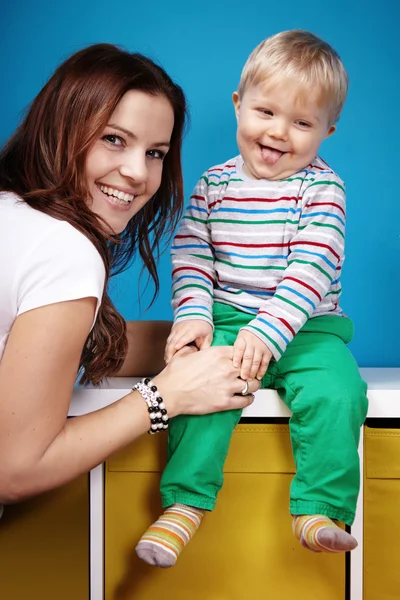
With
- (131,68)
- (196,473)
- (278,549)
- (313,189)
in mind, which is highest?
(131,68)

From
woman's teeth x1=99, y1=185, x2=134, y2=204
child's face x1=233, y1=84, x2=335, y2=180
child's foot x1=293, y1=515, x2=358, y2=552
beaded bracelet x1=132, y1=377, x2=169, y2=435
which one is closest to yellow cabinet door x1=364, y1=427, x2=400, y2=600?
child's foot x1=293, y1=515, x2=358, y2=552

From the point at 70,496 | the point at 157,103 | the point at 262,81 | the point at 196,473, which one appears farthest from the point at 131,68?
the point at 70,496

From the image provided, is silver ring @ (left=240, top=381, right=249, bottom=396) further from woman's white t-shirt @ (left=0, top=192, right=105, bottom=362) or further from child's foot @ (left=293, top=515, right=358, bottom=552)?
woman's white t-shirt @ (left=0, top=192, right=105, bottom=362)

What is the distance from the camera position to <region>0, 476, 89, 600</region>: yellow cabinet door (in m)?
1.69

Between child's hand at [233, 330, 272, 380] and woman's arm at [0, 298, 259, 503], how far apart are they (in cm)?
14

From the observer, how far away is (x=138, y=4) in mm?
2350

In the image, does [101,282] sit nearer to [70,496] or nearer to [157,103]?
[157,103]

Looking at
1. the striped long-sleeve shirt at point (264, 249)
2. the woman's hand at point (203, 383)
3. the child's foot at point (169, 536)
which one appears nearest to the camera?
the child's foot at point (169, 536)

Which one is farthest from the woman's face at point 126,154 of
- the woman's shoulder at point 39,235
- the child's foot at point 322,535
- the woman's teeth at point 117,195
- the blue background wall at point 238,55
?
the blue background wall at point 238,55

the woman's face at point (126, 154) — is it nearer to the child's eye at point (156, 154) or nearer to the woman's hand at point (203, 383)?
the child's eye at point (156, 154)

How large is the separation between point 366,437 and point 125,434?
0.57 m

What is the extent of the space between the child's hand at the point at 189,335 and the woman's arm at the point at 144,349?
11.1 inches

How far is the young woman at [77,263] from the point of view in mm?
1287

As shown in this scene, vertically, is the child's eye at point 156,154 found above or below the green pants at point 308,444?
above
